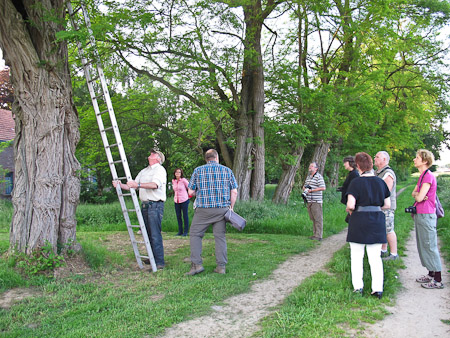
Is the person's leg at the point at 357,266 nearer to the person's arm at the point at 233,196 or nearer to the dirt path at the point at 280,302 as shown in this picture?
the dirt path at the point at 280,302

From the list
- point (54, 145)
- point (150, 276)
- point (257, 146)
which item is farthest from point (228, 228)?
point (54, 145)

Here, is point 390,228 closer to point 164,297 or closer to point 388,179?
point 388,179

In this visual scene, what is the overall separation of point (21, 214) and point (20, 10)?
3221 mm

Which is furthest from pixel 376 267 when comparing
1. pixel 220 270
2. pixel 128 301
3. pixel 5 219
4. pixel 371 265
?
pixel 5 219

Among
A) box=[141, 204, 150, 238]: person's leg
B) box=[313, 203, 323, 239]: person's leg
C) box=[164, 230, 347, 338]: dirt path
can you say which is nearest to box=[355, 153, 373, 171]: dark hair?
box=[164, 230, 347, 338]: dirt path

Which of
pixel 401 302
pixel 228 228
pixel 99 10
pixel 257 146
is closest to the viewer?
pixel 401 302

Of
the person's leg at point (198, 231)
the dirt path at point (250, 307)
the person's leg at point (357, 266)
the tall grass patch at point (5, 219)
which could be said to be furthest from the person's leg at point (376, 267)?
the tall grass patch at point (5, 219)

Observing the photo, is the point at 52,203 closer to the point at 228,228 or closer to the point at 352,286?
the point at 352,286

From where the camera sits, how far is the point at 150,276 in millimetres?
5926

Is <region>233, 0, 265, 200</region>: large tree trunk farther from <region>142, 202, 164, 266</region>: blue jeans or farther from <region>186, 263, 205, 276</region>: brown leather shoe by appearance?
<region>186, 263, 205, 276</region>: brown leather shoe

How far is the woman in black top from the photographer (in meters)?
4.84

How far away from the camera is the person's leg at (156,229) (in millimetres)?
6445

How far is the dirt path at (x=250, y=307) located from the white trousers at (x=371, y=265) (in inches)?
35.9

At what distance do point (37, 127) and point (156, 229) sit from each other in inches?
97.4
